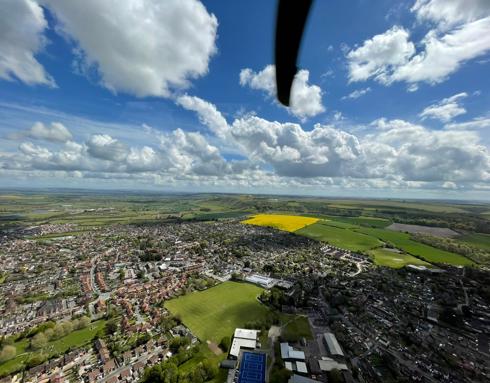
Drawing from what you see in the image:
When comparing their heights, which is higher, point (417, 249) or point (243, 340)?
point (243, 340)

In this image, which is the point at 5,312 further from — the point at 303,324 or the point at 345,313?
the point at 345,313

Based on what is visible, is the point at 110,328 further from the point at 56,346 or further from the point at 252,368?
the point at 252,368

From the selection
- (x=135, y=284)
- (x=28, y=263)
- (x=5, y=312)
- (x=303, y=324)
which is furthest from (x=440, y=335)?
(x=28, y=263)

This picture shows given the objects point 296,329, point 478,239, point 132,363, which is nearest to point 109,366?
point 132,363

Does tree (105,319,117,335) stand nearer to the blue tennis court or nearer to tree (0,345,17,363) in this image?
tree (0,345,17,363)

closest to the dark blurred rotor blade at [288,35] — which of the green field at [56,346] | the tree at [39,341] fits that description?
the green field at [56,346]

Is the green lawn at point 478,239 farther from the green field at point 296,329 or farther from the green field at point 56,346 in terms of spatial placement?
the green field at point 56,346

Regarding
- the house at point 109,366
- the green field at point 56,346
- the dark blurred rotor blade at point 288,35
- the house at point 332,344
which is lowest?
the green field at point 56,346
